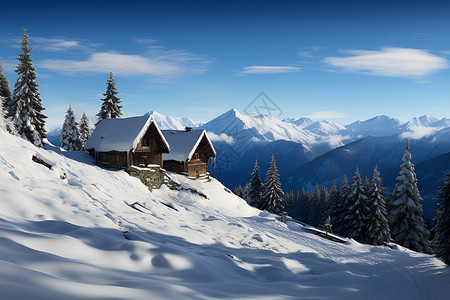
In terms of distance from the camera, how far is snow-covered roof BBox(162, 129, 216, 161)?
31625 mm

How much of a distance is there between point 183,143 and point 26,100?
1744cm

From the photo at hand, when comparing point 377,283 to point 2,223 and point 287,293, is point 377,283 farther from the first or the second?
point 2,223

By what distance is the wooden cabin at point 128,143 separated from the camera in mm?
25266

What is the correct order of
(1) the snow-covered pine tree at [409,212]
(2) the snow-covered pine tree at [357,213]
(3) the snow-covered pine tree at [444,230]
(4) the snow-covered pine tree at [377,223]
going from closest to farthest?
(3) the snow-covered pine tree at [444,230] → (1) the snow-covered pine tree at [409,212] → (4) the snow-covered pine tree at [377,223] → (2) the snow-covered pine tree at [357,213]

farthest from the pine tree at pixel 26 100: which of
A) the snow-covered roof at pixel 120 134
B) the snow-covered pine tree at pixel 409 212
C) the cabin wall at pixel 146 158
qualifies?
the snow-covered pine tree at pixel 409 212

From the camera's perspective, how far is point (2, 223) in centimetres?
600

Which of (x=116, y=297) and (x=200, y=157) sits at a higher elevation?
(x=200, y=157)

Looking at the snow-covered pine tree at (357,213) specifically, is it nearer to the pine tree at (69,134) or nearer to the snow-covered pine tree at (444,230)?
the snow-covered pine tree at (444,230)

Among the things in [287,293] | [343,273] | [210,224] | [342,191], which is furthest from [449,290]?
[342,191]

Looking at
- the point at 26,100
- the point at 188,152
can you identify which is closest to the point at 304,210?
the point at 188,152

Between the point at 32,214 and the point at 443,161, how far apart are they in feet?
759

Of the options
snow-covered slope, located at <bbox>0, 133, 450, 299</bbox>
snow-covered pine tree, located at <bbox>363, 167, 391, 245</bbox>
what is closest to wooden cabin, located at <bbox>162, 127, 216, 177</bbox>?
snow-covered slope, located at <bbox>0, 133, 450, 299</bbox>

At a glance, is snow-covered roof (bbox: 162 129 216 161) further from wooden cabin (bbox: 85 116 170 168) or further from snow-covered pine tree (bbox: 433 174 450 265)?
snow-covered pine tree (bbox: 433 174 450 265)

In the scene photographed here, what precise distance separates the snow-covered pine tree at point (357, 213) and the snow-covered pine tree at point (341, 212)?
1953 millimetres
